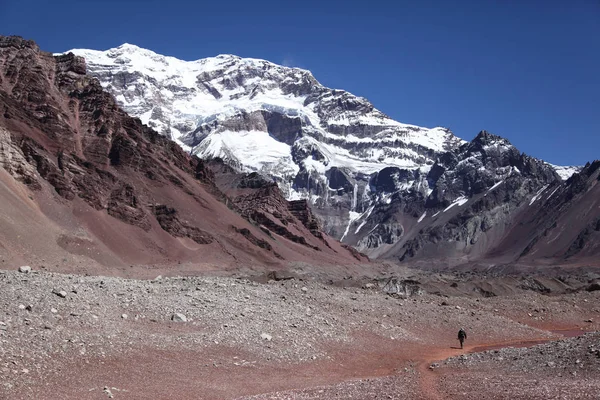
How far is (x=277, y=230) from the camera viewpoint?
17738cm

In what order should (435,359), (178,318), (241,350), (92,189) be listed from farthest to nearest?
(92,189) < (435,359) < (178,318) < (241,350)

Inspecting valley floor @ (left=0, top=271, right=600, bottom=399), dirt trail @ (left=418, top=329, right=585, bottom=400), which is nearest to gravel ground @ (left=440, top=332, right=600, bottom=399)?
valley floor @ (left=0, top=271, right=600, bottom=399)

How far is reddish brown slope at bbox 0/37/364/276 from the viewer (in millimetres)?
81000

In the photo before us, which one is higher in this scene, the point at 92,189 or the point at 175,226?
the point at 92,189

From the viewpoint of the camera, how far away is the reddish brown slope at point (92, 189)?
8100 centimetres

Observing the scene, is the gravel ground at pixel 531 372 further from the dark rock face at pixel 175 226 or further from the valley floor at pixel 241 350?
the dark rock face at pixel 175 226

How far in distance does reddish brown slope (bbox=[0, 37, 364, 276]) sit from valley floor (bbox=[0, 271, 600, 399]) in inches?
1344

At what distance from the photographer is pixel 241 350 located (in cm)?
3331

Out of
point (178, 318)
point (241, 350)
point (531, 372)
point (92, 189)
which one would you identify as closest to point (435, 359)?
point (531, 372)

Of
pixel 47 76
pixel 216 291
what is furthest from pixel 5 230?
pixel 47 76

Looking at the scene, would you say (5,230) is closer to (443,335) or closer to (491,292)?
(443,335)

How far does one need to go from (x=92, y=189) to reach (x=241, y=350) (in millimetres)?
74568

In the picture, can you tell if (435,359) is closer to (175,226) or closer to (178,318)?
(178,318)

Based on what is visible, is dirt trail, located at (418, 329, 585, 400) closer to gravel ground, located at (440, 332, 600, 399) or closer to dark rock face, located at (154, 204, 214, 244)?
gravel ground, located at (440, 332, 600, 399)
